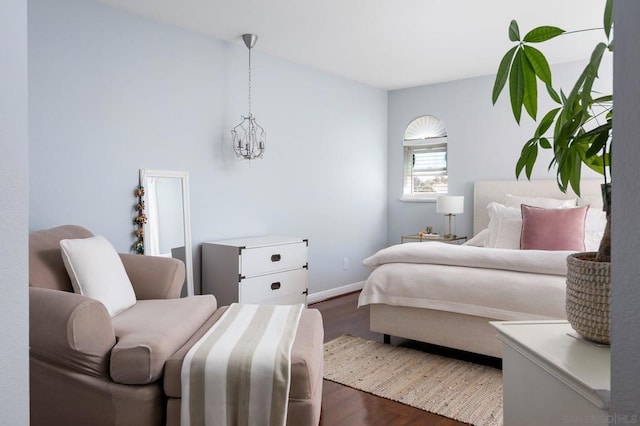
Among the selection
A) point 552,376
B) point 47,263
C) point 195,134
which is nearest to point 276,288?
point 195,134

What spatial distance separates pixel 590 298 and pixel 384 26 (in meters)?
3.06

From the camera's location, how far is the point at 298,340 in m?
2.01

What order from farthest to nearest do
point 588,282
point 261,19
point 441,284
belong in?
point 261,19, point 441,284, point 588,282

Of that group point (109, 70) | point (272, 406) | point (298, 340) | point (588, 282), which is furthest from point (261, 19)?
point (588, 282)

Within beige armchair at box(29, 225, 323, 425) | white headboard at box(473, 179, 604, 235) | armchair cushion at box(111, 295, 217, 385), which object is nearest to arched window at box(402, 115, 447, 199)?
white headboard at box(473, 179, 604, 235)

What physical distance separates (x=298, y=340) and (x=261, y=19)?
2460mm

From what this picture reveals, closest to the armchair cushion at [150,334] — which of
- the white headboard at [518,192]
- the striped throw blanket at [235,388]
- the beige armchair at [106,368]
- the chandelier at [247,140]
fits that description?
the beige armchair at [106,368]

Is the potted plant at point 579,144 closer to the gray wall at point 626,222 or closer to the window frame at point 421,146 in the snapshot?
the gray wall at point 626,222

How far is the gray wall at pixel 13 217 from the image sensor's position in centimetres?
78

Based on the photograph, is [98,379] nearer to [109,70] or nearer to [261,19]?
[109,70]

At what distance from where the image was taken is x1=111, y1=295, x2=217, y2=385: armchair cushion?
1.80 metres

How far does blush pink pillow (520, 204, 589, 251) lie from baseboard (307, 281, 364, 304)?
2.07 meters

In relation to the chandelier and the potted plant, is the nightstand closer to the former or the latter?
the chandelier

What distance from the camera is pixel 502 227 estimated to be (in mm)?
4008
